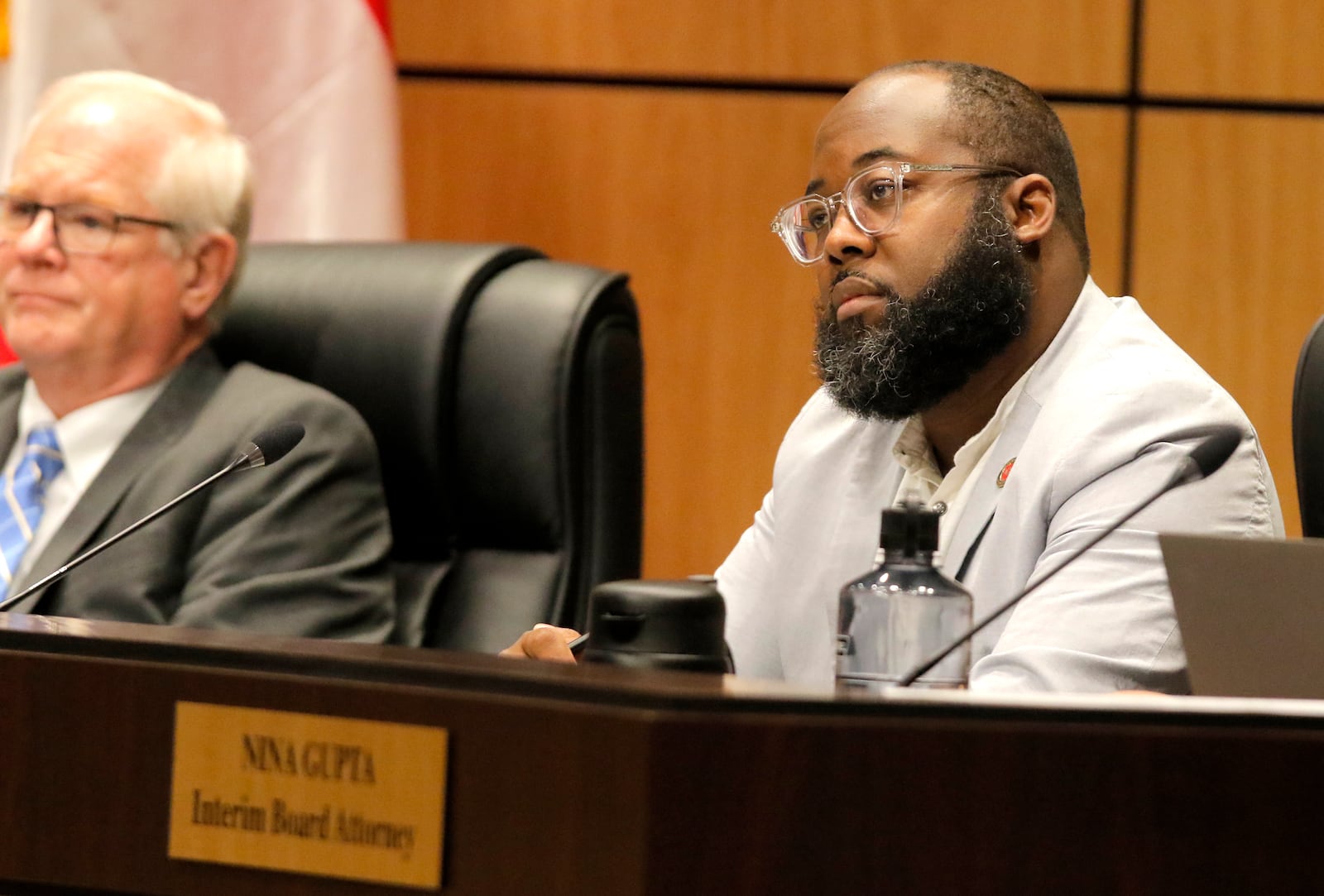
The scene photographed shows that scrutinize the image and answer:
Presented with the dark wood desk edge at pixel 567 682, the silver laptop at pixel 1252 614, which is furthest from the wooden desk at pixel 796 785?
the silver laptop at pixel 1252 614

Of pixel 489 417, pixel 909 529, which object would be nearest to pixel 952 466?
pixel 489 417

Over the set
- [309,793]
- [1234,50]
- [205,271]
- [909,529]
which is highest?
[1234,50]

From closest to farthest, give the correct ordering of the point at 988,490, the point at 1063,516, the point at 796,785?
the point at 796,785 < the point at 1063,516 < the point at 988,490

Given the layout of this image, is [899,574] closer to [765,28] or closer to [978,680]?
[978,680]

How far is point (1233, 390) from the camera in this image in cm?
268

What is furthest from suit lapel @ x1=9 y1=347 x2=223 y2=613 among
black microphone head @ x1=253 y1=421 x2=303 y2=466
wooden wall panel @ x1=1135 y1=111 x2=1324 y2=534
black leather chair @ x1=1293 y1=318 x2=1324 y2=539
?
wooden wall panel @ x1=1135 y1=111 x2=1324 y2=534

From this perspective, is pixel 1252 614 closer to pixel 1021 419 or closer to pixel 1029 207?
pixel 1021 419

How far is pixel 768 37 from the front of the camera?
2.73 meters

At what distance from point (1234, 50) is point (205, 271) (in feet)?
5.57

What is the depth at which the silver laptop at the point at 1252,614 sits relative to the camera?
86cm

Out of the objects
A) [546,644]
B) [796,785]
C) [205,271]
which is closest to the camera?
[796,785]

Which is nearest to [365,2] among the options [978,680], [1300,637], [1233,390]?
[1233,390]

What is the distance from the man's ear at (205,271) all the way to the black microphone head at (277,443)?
0.89 metres

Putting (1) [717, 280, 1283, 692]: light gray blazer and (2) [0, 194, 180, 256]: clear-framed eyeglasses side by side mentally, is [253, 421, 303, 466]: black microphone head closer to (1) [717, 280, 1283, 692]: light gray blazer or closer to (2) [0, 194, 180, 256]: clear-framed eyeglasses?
(1) [717, 280, 1283, 692]: light gray blazer
